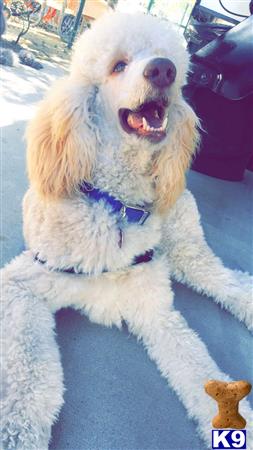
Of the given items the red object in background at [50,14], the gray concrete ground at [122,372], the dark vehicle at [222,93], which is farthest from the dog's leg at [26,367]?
the red object in background at [50,14]

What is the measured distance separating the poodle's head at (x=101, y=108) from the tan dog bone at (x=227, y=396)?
0.84 metres

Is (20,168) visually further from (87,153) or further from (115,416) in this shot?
(115,416)

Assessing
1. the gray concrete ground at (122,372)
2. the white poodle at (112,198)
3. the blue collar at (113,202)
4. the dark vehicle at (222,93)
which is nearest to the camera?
the gray concrete ground at (122,372)

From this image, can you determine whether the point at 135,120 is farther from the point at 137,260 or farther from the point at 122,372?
the point at 122,372

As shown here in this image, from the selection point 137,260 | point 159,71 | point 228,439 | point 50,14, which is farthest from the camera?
point 50,14

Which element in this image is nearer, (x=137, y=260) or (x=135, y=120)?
(x=135, y=120)

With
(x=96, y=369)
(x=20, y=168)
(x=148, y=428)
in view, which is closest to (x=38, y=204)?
(x=96, y=369)

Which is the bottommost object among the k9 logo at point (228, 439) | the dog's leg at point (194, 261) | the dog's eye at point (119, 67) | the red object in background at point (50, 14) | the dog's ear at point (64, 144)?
the k9 logo at point (228, 439)

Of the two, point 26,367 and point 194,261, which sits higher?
point 194,261

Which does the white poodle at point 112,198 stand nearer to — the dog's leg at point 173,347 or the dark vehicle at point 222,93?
the dog's leg at point 173,347

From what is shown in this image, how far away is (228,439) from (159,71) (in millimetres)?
1148

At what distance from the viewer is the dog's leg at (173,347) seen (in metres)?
1.46

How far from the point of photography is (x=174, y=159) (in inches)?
66.7

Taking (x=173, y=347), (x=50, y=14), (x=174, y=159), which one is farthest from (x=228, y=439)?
(x=50, y=14)
